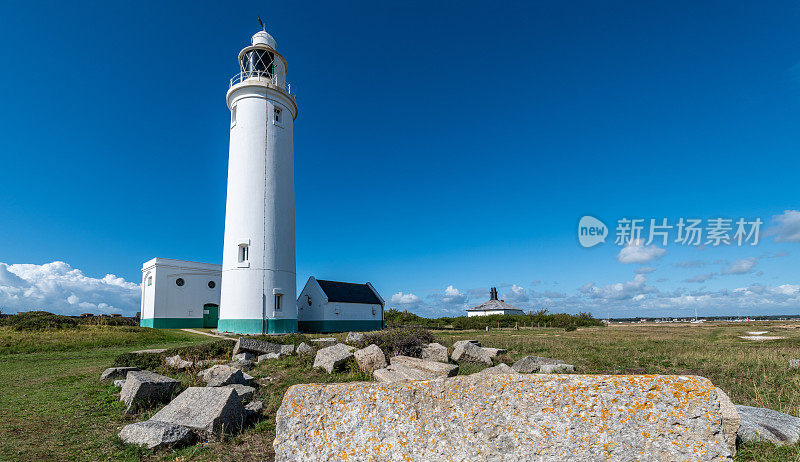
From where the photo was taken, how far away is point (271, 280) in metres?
27.2

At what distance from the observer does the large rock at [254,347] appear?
1431 centimetres

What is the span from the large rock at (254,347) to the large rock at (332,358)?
3.38 metres

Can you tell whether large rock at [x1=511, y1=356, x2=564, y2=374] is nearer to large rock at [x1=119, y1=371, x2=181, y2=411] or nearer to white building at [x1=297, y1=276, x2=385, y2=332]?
large rock at [x1=119, y1=371, x2=181, y2=411]

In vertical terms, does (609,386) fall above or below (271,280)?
below

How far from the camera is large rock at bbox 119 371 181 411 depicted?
7.90 m

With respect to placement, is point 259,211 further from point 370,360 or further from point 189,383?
point 370,360

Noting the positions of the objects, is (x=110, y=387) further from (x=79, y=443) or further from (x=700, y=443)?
(x=700, y=443)

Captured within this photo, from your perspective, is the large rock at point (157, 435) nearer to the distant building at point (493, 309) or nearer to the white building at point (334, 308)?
the white building at point (334, 308)

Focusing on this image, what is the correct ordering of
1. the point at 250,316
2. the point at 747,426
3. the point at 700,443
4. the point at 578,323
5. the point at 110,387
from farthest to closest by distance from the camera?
1. the point at 578,323
2. the point at 250,316
3. the point at 110,387
4. the point at 747,426
5. the point at 700,443

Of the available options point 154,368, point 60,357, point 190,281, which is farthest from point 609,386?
point 190,281

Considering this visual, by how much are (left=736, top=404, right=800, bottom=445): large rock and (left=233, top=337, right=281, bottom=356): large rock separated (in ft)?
41.4

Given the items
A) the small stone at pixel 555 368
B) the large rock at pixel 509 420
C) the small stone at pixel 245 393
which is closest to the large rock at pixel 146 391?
the small stone at pixel 245 393

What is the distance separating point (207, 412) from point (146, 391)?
2.38 metres

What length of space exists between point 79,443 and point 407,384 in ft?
19.3
